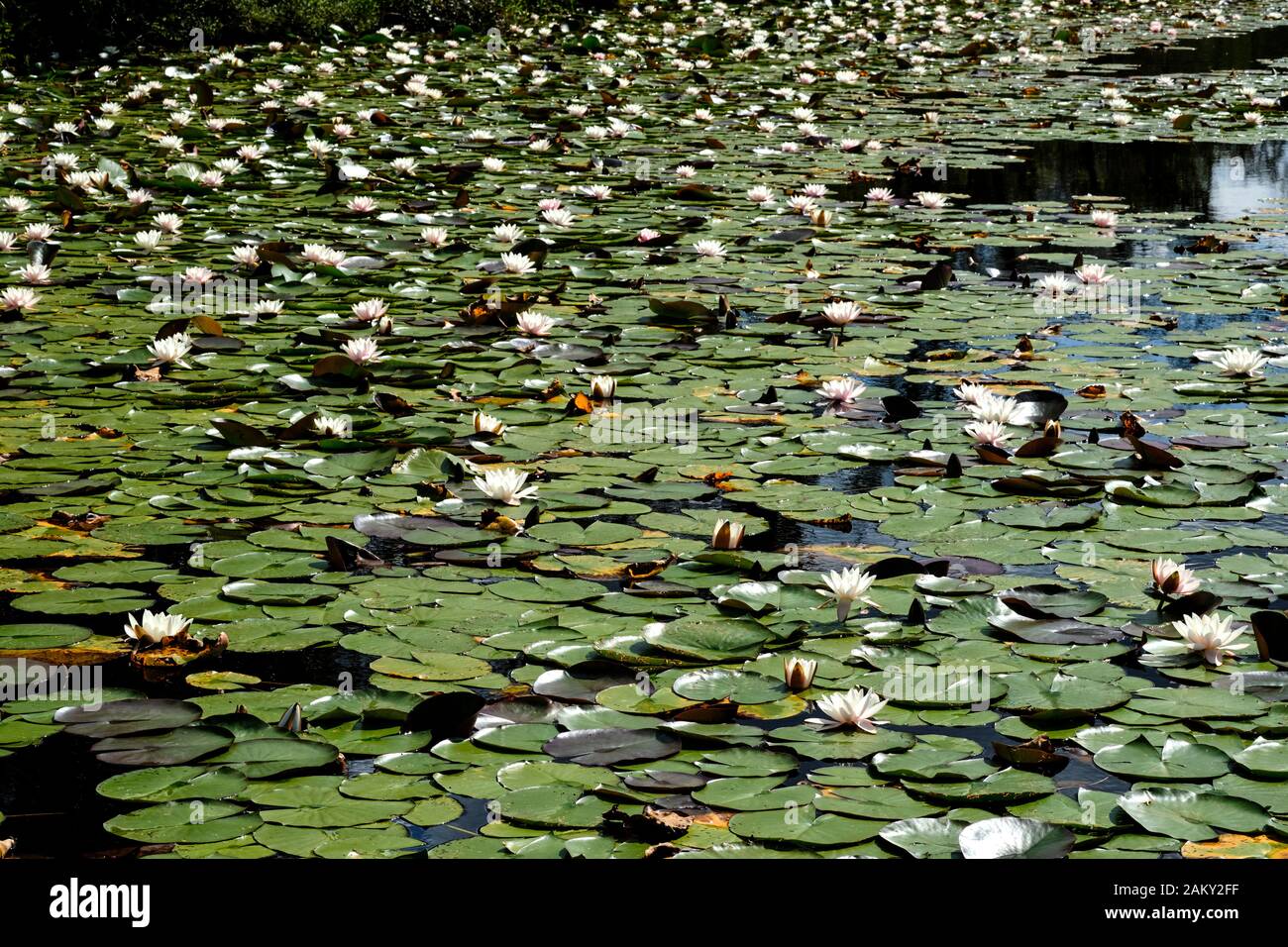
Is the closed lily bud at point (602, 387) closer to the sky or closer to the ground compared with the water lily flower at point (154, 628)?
closer to the sky

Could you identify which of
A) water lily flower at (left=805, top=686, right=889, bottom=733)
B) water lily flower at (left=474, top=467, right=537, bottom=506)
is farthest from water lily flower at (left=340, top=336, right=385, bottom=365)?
water lily flower at (left=805, top=686, right=889, bottom=733)

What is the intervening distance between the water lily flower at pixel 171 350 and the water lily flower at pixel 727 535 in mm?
2197

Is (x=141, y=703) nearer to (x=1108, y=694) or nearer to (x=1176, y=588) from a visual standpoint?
(x=1108, y=694)

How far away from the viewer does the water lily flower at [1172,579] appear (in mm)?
2807

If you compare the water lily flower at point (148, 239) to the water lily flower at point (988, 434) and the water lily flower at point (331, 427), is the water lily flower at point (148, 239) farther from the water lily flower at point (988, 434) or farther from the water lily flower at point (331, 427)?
the water lily flower at point (988, 434)

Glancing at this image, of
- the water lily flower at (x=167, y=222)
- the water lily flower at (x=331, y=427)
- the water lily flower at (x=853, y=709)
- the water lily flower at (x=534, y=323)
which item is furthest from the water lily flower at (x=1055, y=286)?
the water lily flower at (x=167, y=222)

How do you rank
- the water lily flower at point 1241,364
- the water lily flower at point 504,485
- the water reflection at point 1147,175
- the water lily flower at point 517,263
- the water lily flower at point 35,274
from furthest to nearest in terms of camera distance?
the water reflection at point 1147,175
the water lily flower at point 517,263
the water lily flower at point 35,274
the water lily flower at point 1241,364
the water lily flower at point 504,485

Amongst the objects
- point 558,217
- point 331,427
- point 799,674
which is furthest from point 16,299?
point 799,674

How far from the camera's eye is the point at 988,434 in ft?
12.2

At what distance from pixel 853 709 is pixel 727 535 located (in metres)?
0.78

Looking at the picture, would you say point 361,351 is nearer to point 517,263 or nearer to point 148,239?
point 517,263

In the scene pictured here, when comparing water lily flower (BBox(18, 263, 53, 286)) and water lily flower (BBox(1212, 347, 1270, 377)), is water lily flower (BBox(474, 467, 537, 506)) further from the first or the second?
water lily flower (BBox(18, 263, 53, 286))

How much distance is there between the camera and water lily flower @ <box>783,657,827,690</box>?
255 cm
